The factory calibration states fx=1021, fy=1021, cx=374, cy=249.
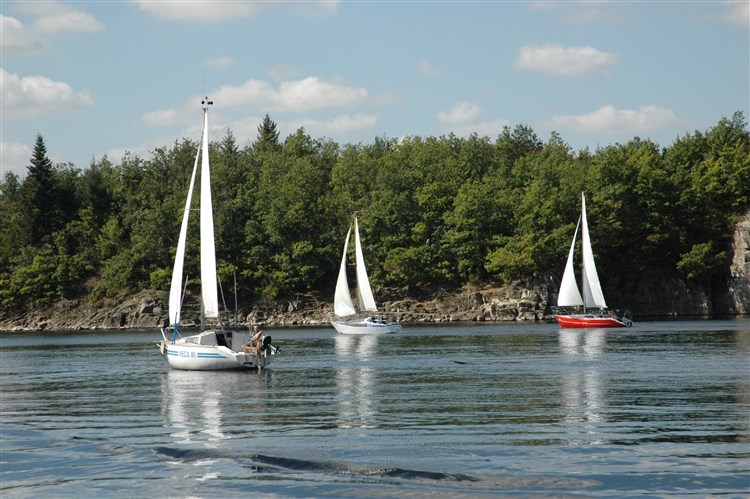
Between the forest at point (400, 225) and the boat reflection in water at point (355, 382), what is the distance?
44339mm

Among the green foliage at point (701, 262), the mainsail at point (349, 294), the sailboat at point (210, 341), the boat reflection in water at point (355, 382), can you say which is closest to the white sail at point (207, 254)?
the sailboat at point (210, 341)

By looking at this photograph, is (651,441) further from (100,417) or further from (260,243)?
(260,243)

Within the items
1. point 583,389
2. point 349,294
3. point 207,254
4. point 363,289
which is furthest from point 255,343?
point 363,289

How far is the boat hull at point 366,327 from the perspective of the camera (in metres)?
92.4

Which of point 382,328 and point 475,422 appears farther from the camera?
point 382,328

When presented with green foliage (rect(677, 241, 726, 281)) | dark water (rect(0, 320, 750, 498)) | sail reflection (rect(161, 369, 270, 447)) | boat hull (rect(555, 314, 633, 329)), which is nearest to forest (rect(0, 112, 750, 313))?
green foliage (rect(677, 241, 726, 281))

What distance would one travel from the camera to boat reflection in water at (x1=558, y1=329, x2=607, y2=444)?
96.1ft

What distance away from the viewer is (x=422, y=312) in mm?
118438

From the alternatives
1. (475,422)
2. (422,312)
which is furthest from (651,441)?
(422,312)

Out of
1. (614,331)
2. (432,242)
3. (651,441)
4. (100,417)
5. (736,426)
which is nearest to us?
(651,441)

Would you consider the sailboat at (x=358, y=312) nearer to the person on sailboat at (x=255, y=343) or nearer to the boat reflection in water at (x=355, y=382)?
the boat reflection in water at (x=355, y=382)

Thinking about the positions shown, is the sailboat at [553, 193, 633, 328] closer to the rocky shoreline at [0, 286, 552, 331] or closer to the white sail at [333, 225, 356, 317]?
the rocky shoreline at [0, 286, 552, 331]

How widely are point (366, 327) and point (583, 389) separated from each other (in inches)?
2096

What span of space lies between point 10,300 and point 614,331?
3027 inches
